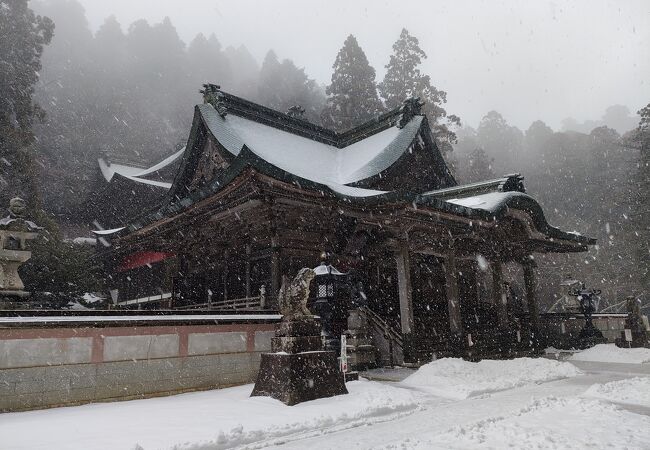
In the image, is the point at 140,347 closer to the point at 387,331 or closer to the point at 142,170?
the point at 387,331

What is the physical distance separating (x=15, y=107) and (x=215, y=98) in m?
10.4

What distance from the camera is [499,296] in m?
15.2

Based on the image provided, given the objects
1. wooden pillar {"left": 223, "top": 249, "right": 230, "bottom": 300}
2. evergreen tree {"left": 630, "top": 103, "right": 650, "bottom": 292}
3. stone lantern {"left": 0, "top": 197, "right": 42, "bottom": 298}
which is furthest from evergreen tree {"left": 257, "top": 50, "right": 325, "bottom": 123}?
stone lantern {"left": 0, "top": 197, "right": 42, "bottom": 298}

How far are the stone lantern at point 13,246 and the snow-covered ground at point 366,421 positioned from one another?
419 centimetres

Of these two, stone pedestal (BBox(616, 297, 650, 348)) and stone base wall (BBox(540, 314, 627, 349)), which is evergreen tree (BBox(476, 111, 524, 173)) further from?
stone pedestal (BBox(616, 297, 650, 348))

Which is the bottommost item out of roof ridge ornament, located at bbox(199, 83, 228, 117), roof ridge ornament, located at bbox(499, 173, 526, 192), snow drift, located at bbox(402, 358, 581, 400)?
snow drift, located at bbox(402, 358, 581, 400)

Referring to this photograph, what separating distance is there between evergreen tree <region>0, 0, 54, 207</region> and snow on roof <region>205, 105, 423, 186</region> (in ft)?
32.1

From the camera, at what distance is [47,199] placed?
1494 inches

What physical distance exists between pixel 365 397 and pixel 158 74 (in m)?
70.3

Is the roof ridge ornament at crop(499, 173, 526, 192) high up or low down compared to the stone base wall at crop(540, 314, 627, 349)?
up

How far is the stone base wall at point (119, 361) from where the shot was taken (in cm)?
664

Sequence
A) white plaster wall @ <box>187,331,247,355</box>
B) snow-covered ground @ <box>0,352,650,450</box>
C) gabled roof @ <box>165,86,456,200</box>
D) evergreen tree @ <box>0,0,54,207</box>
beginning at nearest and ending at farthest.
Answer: snow-covered ground @ <box>0,352,650,450</box>
white plaster wall @ <box>187,331,247,355</box>
gabled roof @ <box>165,86,456,200</box>
evergreen tree @ <box>0,0,54,207</box>

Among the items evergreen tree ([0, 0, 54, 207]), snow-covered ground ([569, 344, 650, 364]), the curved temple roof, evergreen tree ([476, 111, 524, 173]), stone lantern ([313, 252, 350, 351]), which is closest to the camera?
stone lantern ([313, 252, 350, 351])

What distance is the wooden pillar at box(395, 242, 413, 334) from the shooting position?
38.8 ft
